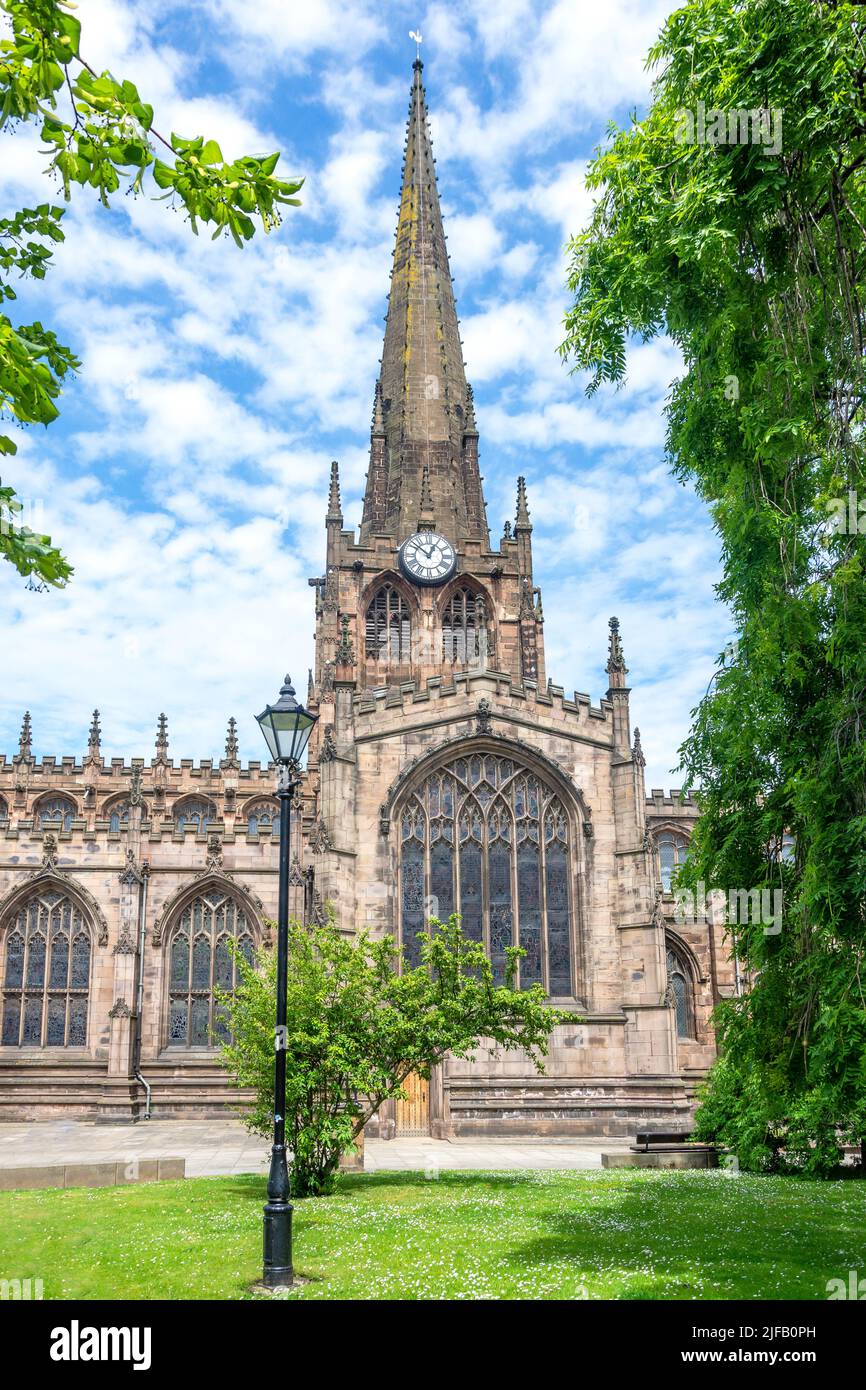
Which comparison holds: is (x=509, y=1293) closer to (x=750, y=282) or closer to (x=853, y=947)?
(x=853, y=947)

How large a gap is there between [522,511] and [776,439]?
38597mm

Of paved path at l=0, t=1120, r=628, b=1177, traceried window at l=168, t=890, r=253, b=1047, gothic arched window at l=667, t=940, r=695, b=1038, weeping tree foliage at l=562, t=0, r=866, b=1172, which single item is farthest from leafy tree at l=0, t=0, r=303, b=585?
gothic arched window at l=667, t=940, r=695, b=1038

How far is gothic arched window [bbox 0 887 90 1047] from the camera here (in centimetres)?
2986

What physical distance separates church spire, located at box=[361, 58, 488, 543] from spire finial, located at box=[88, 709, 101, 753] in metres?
14.0

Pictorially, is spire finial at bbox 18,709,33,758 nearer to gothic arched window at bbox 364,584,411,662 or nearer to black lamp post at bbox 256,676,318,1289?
gothic arched window at bbox 364,584,411,662

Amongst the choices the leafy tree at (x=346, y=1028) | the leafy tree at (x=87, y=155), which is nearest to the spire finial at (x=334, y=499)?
the leafy tree at (x=346, y=1028)

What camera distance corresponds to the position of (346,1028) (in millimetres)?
17578

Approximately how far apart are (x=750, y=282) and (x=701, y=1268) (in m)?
9.43

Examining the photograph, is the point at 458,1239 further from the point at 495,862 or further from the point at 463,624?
the point at 463,624

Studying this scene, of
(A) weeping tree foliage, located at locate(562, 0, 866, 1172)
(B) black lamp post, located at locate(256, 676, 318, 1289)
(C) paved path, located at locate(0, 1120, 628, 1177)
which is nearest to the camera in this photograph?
(A) weeping tree foliage, located at locate(562, 0, 866, 1172)

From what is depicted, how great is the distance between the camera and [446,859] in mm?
29688

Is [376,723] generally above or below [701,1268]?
above

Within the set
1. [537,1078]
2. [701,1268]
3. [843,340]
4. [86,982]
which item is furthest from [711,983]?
[843,340]

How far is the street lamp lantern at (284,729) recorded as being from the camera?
38.8ft
